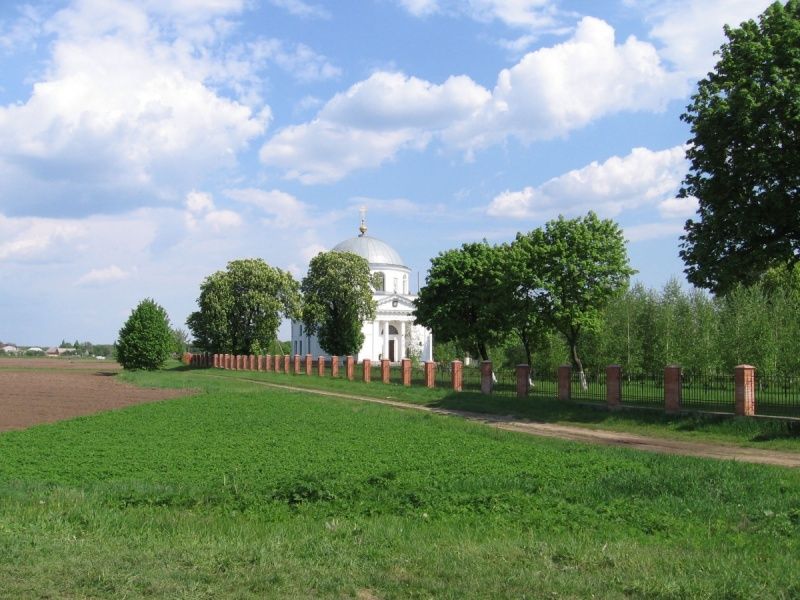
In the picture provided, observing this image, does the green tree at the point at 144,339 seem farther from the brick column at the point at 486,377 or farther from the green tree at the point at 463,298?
the brick column at the point at 486,377

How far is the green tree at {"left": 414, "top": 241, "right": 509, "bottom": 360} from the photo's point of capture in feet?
138

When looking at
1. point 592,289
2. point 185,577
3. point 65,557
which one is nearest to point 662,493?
point 185,577

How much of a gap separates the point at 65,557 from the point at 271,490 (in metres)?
3.73

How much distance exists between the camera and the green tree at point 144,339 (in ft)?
203

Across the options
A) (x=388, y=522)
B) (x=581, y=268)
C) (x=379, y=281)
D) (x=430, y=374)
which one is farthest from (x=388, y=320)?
(x=388, y=522)

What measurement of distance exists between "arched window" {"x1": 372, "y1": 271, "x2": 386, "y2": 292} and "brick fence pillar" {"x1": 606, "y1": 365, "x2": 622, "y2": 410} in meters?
47.0

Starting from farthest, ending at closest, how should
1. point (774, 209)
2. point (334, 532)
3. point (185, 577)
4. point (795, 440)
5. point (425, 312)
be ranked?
point (425, 312) → point (774, 209) → point (795, 440) → point (334, 532) → point (185, 577)

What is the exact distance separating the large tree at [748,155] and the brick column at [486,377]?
40.4ft

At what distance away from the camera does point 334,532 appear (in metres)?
7.92

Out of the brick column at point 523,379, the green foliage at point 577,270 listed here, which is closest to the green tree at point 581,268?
the green foliage at point 577,270

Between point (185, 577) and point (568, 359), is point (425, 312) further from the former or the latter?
point (185, 577)

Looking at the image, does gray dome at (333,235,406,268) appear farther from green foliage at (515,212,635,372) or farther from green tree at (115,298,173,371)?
green foliage at (515,212,635,372)

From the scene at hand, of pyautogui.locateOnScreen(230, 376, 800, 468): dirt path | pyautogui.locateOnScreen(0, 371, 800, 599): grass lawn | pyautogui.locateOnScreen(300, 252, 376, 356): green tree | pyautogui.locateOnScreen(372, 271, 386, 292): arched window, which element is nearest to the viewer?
pyautogui.locateOnScreen(0, 371, 800, 599): grass lawn

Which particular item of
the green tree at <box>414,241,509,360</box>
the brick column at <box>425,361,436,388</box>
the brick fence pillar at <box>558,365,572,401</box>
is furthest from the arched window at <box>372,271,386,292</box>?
the brick fence pillar at <box>558,365,572,401</box>
